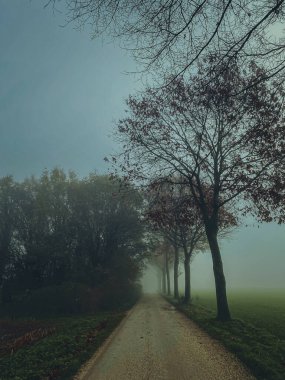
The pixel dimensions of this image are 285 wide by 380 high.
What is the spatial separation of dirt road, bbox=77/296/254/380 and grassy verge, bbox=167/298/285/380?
36cm

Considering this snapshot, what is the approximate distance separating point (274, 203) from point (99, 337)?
38.4 feet

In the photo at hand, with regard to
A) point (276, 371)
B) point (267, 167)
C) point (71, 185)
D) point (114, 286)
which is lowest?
point (276, 371)

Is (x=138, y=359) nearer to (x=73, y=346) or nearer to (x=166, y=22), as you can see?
(x=73, y=346)

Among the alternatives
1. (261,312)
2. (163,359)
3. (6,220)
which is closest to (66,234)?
(6,220)

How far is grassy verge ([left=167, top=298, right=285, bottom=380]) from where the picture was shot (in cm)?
1008

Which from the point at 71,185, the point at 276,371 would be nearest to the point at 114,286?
the point at 71,185

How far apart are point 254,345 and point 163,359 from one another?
360 centimetres

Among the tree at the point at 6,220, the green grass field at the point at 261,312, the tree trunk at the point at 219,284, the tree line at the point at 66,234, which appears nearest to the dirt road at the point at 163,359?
the green grass field at the point at 261,312

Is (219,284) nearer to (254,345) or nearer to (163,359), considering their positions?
(254,345)

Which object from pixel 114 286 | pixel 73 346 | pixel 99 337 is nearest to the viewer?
pixel 73 346

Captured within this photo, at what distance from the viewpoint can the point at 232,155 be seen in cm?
2431

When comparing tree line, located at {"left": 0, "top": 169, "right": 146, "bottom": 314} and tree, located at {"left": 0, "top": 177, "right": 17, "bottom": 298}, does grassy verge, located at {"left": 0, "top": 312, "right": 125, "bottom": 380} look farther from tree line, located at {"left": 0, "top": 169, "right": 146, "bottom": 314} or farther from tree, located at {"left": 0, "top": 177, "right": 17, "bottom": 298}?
tree, located at {"left": 0, "top": 177, "right": 17, "bottom": 298}

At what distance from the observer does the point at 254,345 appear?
1357 cm

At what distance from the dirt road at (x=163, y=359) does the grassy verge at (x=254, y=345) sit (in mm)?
359
